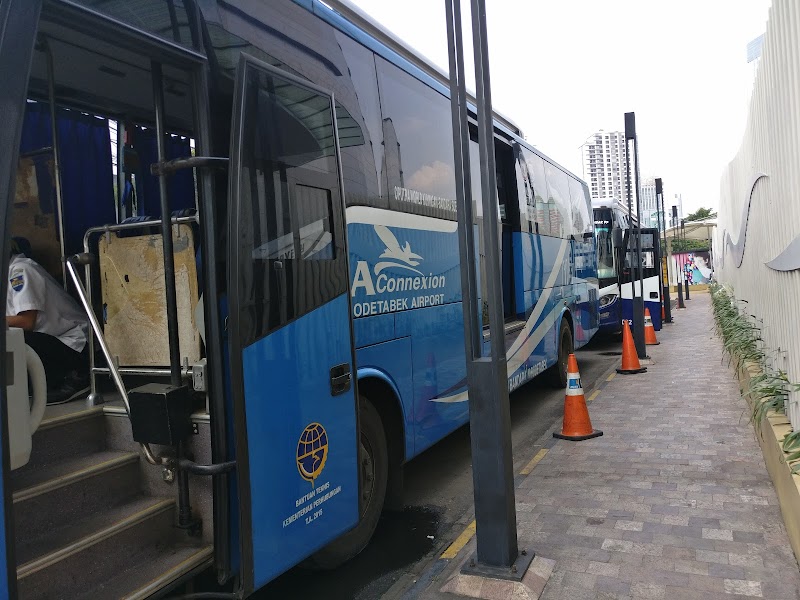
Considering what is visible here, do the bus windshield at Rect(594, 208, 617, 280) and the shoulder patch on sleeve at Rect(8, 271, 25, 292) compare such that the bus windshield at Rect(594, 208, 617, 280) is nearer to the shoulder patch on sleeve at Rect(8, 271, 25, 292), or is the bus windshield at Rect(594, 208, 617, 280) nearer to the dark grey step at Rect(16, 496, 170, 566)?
the shoulder patch on sleeve at Rect(8, 271, 25, 292)

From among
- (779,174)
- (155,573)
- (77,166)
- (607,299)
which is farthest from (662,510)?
(607,299)

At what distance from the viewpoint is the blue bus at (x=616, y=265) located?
1417cm

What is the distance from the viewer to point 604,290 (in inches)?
551

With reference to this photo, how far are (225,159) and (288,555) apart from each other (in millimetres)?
1922

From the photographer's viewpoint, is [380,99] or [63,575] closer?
[63,575]

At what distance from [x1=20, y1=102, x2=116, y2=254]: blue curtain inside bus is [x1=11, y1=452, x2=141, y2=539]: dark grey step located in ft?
5.35

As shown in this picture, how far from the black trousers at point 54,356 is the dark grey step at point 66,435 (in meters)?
0.31

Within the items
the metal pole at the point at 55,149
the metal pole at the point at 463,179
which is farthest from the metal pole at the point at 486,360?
the metal pole at the point at 55,149

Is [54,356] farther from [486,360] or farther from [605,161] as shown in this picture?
[605,161]

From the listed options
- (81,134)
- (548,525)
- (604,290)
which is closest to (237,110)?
(81,134)

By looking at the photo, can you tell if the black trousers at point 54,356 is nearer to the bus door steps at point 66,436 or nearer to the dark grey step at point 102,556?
the bus door steps at point 66,436

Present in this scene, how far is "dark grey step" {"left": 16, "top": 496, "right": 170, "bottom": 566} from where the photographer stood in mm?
2646

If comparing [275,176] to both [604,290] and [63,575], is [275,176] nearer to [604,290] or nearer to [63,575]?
[63,575]

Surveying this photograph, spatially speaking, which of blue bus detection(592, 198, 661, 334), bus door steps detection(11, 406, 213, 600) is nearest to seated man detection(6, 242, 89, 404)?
bus door steps detection(11, 406, 213, 600)
